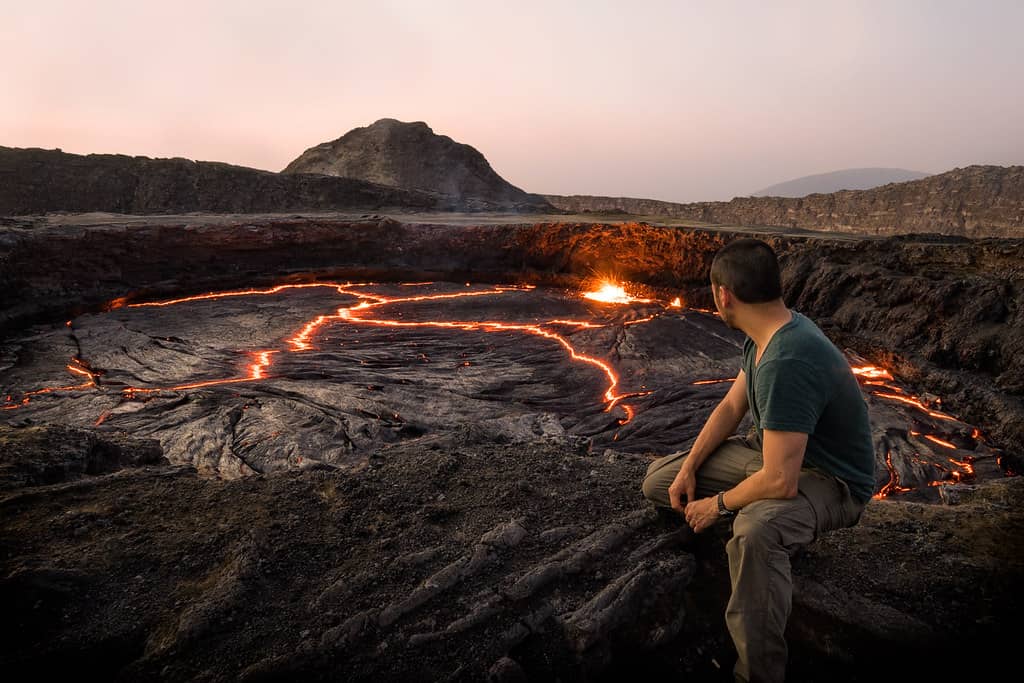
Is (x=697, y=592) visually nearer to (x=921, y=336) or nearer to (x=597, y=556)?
(x=597, y=556)

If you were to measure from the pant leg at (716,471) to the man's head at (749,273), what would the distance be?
0.84 m

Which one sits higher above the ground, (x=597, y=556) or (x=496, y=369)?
(x=597, y=556)

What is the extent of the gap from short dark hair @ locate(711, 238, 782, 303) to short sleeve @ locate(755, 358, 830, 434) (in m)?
0.32

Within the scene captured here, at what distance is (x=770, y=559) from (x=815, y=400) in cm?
63

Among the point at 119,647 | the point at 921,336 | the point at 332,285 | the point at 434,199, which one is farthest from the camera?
the point at 434,199

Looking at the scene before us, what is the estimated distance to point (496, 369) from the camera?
27.3 ft

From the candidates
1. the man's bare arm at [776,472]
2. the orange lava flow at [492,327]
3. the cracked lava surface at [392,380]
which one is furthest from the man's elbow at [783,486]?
the orange lava flow at [492,327]

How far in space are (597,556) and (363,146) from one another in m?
34.5

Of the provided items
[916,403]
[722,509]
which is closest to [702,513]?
[722,509]

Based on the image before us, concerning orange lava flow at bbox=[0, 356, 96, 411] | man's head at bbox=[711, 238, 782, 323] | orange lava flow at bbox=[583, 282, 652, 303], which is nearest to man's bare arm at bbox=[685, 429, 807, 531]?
man's head at bbox=[711, 238, 782, 323]

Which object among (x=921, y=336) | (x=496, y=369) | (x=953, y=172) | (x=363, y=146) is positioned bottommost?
(x=496, y=369)

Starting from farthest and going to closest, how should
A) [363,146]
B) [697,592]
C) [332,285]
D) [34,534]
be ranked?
1. [363,146]
2. [332,285]
3. [34,534]
4. [697,592]

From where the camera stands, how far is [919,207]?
17.4 metres

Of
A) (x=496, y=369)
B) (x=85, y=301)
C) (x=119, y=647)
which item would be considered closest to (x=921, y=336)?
(x=496, y=369)
